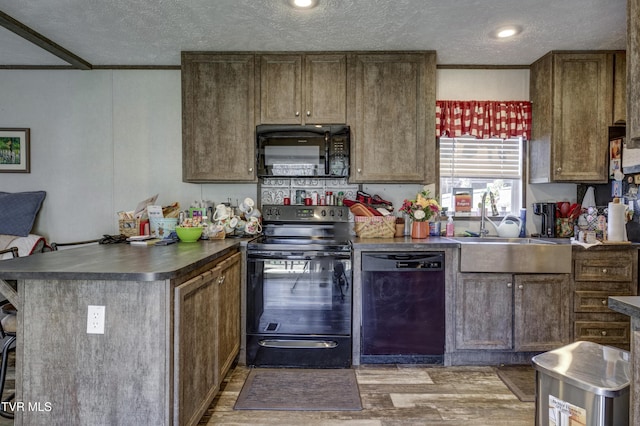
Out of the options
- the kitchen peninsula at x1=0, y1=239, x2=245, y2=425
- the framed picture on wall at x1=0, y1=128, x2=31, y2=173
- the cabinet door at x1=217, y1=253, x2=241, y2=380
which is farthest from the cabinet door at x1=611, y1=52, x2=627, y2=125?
the framed picture on wall at x1=0, y1=128, x2=31, y2=173

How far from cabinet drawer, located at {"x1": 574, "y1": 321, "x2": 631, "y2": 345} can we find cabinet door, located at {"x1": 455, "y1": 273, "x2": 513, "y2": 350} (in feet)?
1.62

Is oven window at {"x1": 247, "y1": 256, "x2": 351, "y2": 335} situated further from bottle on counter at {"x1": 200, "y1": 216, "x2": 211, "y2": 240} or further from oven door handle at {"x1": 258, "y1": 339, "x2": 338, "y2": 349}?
bottle on counter at {"x1": 200, "y1": 216, "x2": 211, "y2": 240}

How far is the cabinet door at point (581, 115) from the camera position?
3.08 meters

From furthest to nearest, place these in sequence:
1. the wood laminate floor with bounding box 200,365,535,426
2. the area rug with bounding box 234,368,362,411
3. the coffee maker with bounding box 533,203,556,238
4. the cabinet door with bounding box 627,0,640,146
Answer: the coffee maker with bounding box 533,203,556,238, the area rug with bounding box 234,368,362,411, the wood laminate floor with bounding box 200,365,535,426, the cabinet door with bounding box 627,0,640,146

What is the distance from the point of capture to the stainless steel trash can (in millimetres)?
1376

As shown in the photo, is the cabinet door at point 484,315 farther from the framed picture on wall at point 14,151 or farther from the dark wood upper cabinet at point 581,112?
the framed picture on wall at point 14,151

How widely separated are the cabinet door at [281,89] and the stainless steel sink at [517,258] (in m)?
1.67

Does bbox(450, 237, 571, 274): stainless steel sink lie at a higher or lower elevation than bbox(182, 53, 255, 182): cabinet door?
lower

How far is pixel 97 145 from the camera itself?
11.6ft

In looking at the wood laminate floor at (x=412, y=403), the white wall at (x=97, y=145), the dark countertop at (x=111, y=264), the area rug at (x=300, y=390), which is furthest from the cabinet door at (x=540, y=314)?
the dark countertop at (x=111, y=264)

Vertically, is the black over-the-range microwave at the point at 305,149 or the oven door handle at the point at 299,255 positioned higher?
the black over-the-range microwave at the point at 305,149

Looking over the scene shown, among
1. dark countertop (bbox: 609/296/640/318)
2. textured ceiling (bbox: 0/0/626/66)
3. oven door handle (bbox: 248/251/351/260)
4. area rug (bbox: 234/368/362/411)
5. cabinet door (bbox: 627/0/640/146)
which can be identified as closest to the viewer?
dark countertop (bbox: 609/296/640/318)

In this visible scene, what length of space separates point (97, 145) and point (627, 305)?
152 inches

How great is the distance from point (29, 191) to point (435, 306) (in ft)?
11.7
